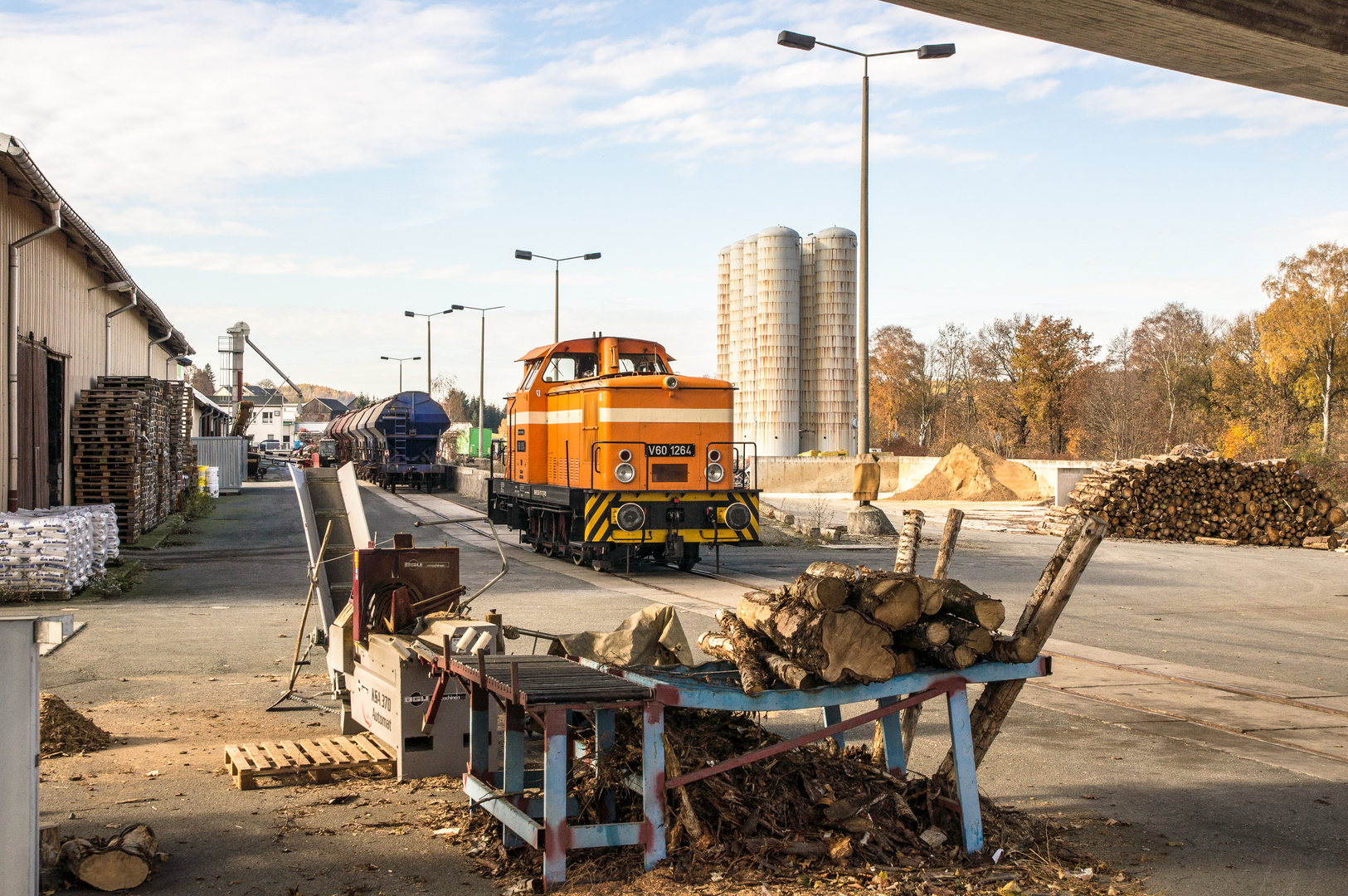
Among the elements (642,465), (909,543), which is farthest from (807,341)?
(909,543)

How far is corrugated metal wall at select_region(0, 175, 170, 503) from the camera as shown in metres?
15.2

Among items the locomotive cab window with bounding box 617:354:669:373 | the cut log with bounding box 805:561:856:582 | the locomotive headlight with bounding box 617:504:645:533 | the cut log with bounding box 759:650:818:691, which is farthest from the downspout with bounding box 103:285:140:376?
the cut log with bounding box 759:650:818:691

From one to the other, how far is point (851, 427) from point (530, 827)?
57386 mm

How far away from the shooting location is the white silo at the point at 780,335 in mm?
60875

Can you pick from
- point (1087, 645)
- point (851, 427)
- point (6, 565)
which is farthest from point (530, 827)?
point (851, 427)

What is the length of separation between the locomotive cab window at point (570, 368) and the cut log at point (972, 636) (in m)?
12.9

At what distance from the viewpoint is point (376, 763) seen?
6.24 m

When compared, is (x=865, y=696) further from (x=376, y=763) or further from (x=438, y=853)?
(x=376, y=763)

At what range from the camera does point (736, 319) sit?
63.9 m

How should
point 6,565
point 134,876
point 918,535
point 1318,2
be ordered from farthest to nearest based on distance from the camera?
point 6,565, point 918,535, point 1318,2, point 134,876

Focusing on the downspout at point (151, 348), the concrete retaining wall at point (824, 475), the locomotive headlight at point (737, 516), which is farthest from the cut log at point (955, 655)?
the concrete retaining wall at point (824, 475)

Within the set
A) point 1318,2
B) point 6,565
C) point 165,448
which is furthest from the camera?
point 165,448

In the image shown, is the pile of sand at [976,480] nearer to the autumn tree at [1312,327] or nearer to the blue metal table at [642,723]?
the autumn tree at [1312,327]

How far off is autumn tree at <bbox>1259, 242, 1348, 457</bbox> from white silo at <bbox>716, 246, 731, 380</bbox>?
27756mm
